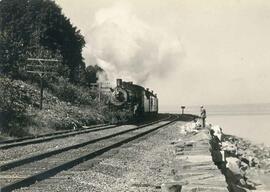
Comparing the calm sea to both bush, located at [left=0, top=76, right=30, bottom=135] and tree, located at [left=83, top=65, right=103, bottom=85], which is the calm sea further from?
bush, located at [left=0, top=76, right=30, bottom=135]

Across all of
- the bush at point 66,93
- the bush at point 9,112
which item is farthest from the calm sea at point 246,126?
the bush at point 9,112

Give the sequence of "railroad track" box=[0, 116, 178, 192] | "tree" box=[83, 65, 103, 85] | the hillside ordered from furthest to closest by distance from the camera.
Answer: "tree" box=[83, 65, 103, 85] → the hillside → "railroad track" box=[0, 116, 178, 192]

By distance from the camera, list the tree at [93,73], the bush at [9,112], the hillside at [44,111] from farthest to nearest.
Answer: the tree at [93,73], the hillside at [44,111], the bush at [9,112]

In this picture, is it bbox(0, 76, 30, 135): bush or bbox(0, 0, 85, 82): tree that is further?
bbox(0, 0, 85, 82): tree

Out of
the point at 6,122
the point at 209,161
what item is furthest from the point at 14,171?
the point at 6,122

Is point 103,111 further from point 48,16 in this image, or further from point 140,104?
point 48,16

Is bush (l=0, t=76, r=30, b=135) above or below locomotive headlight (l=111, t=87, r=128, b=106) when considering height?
below

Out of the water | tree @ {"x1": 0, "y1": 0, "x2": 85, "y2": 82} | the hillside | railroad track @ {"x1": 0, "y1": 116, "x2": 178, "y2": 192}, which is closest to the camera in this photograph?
railroad track @ {"x1": 0, "y1": 116, "x2": 178, "y2": 192}

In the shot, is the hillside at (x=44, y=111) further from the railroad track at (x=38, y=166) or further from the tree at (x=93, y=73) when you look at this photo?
the tree at (x=93, y=73)

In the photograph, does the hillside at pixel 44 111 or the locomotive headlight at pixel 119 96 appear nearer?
the hillside at pixel 44 111

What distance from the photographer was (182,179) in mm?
7934

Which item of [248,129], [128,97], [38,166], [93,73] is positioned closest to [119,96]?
[128,97]

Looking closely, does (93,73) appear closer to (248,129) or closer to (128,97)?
(248,129)

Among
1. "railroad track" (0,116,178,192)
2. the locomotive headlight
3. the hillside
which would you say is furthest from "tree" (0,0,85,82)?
"railroad track" (0,116,178,192)
